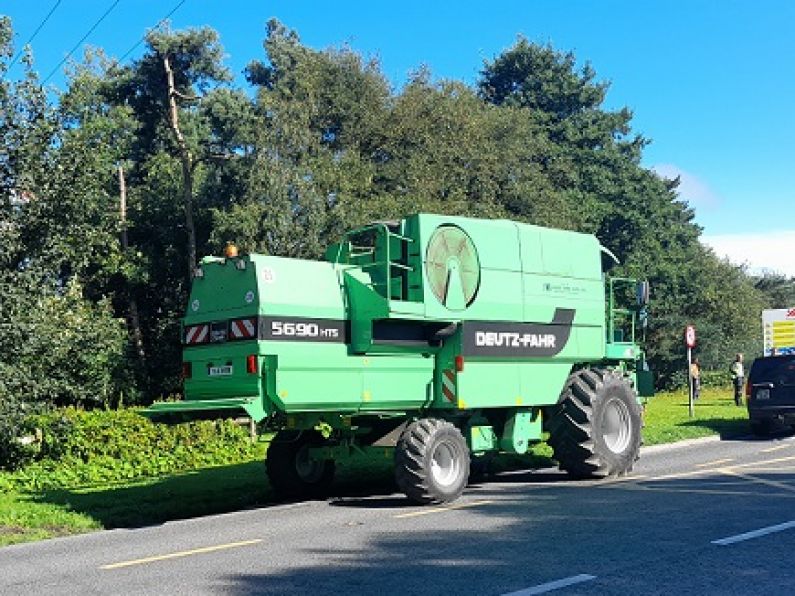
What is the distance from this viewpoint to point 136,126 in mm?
35781

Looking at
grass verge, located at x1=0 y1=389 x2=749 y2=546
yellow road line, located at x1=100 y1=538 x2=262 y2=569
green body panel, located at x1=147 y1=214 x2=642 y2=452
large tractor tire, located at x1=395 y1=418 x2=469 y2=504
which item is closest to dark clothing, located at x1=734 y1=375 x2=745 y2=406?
grass verge, located at x1=0 y1=389 x2=749 y2=546

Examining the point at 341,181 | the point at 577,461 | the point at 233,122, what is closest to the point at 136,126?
the point at 233,122

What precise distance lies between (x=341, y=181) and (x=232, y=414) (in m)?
19.2

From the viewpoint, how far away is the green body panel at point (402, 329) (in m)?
10.2

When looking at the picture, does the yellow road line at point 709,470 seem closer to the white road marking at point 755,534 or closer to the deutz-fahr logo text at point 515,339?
the deutz-fahr logo text at point 515,339

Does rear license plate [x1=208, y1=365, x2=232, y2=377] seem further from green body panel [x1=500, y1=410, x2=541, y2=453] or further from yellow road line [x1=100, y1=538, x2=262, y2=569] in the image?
green body panel [x1=500, y1=410, x2=541, y2=453]

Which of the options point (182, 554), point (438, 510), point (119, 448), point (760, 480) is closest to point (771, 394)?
point (760, 480)

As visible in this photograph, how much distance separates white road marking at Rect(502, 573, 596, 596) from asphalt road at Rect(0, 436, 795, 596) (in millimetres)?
14

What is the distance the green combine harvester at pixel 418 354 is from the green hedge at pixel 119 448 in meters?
4.94

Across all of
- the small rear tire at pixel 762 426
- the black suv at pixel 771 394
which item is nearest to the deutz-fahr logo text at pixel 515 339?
Result: the black suv at pixel 771 394

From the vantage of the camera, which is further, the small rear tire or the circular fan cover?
the small rear tire

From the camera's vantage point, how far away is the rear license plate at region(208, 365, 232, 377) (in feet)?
34.0

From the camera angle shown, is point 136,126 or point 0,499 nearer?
point 0,499

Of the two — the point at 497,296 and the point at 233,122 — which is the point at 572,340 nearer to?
the point at 497,296
